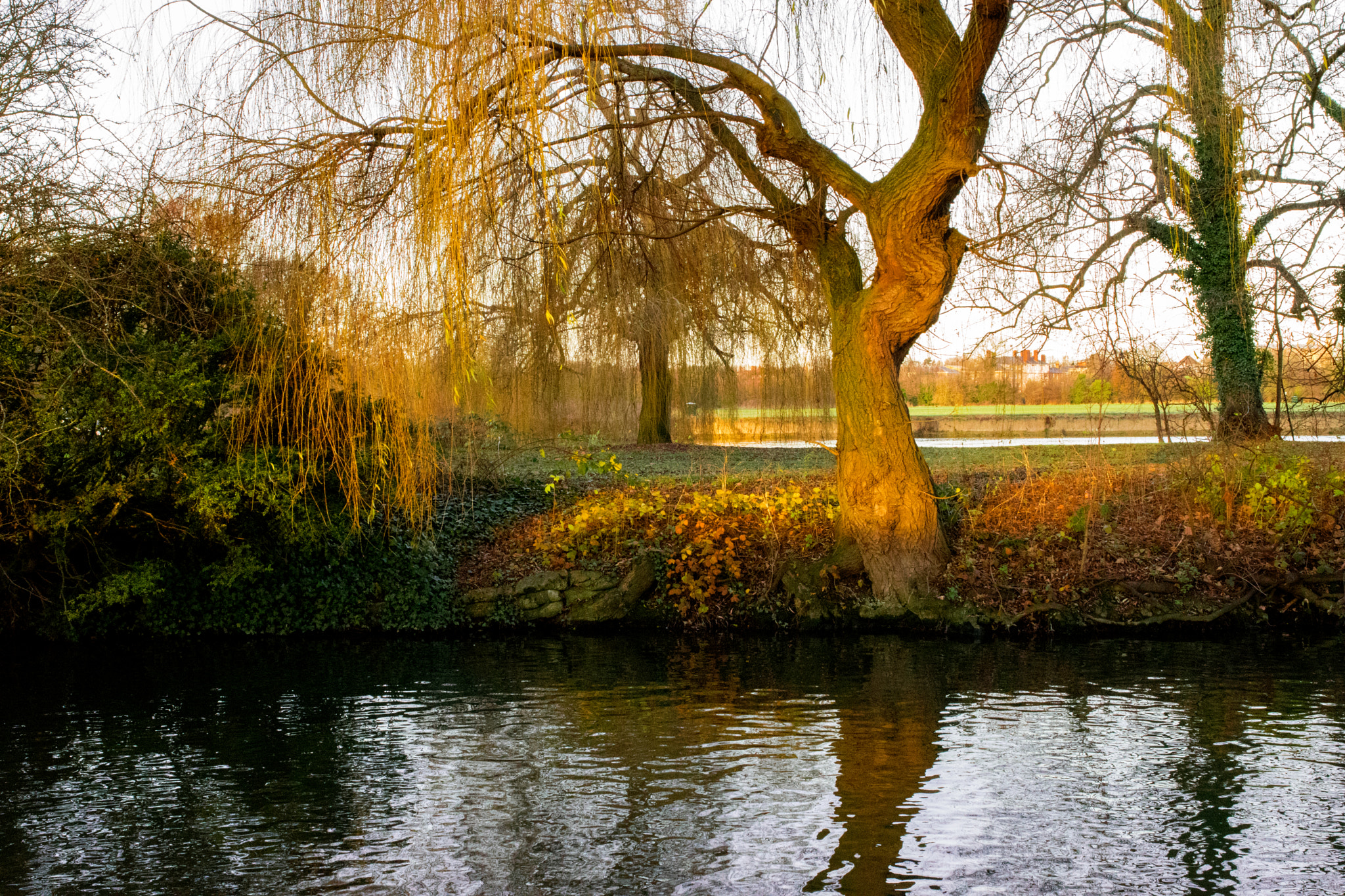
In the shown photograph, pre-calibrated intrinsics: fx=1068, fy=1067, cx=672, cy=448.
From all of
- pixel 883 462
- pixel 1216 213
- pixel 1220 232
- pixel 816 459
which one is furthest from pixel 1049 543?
pixel 816 459

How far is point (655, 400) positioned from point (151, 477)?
11217 mm

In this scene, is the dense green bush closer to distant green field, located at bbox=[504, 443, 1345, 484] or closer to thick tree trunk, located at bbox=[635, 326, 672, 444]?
distant green field, located at bbox=[504, 443, 1345, 484]

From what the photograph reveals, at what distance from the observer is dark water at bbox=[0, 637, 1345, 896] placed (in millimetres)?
4305

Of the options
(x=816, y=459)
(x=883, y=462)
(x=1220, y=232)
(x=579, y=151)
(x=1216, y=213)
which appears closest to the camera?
(x=579, y=151)

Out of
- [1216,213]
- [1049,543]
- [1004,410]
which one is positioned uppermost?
[1216,213]

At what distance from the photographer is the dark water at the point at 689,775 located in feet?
14.1

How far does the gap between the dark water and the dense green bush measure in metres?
1.08

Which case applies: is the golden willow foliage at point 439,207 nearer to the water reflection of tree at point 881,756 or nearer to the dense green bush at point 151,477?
the dense green bush at point 151,477

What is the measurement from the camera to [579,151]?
7.26m

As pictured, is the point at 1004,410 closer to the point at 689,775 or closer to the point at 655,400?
the point at 655,400

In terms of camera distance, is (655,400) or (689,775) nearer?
(689,775)

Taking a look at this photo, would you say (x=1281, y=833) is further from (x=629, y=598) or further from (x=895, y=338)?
(x=629, y=598)

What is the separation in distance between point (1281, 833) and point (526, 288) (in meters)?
6.40

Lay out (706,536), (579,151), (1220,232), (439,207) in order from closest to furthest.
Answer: (439,207) < (579,151) < (706,536) < (1220,232)
